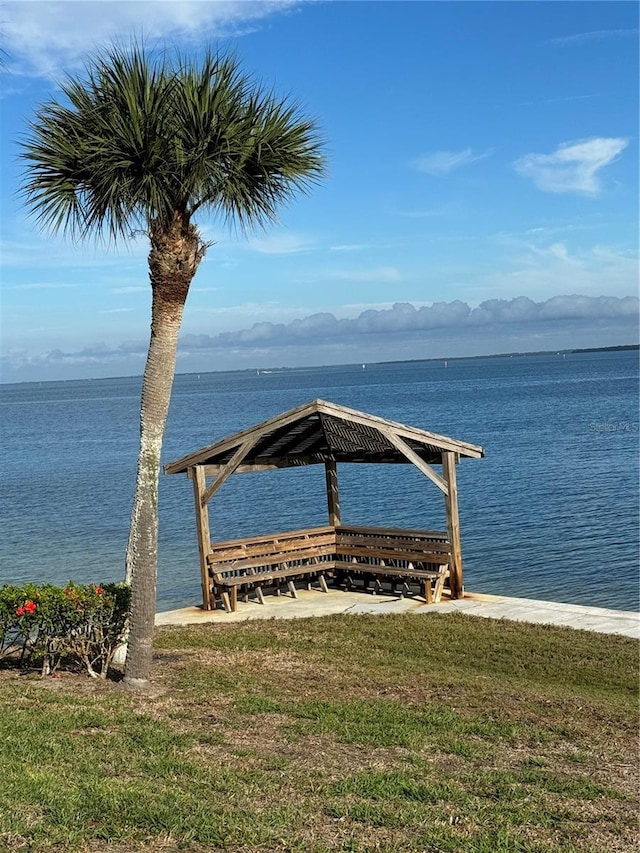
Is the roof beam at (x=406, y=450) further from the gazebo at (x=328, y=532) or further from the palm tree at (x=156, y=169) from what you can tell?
the palm tree at (x=156, y=169)

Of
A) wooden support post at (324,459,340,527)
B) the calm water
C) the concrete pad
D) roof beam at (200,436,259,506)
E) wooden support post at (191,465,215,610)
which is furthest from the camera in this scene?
the calm water

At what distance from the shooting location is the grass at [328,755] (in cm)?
556

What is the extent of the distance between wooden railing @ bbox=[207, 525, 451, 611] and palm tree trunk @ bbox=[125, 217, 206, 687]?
20.7ft

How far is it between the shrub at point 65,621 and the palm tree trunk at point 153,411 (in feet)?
1.25

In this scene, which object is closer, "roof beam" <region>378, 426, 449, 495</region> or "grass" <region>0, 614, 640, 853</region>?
"grass" <region>0, 614, 640, 853</region>

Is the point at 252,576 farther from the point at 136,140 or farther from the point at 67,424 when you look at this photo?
the point at 67,424

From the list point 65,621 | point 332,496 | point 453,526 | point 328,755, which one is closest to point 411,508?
point 332,496

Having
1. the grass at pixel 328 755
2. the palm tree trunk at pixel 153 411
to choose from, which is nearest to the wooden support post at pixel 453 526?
the grass at pixel 328 755

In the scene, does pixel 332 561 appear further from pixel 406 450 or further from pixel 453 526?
pixel 406 450

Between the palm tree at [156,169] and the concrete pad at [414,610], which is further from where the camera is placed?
the concrete pad at [414,610]

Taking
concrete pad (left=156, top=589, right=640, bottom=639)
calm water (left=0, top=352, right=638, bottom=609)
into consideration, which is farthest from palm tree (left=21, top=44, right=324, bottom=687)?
calm water (left=0, top=352, right=638, bottom=609)

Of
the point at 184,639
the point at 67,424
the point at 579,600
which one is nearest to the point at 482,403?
the point at 67,424

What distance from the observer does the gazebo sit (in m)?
15.7

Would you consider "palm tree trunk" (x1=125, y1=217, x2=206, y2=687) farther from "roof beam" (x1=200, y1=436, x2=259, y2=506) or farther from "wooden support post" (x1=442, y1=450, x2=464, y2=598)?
"wooden support post" (x1=442, y1=450, x2=464, y2=598)
